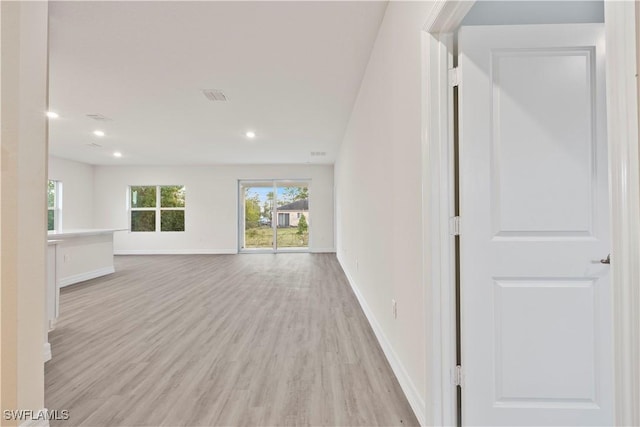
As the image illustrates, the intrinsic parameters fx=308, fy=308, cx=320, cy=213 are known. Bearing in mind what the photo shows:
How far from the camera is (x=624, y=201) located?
0.59 metres

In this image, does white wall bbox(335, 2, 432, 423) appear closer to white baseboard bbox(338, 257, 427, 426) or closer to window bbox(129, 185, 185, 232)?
white baseboard bbox(338, 257, 427, 426)

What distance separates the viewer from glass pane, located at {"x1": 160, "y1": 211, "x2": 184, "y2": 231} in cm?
927

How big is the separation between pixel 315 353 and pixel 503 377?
136cm

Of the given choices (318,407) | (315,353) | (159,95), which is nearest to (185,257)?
(159,95)

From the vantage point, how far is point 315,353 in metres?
2.39

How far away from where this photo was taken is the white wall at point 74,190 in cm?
815

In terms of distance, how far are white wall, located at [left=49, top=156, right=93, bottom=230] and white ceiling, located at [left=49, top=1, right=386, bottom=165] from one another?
9.96 feet

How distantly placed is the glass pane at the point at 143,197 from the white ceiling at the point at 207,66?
368 cm

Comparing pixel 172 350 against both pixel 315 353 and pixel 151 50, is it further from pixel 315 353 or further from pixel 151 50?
pixel 151 50

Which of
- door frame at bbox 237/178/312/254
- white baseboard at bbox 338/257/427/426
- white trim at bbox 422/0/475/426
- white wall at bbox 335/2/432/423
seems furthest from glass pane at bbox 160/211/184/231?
white trim at bbox 422/0/475/426

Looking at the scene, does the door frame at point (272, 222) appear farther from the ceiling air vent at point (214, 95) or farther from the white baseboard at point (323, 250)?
the ceiling air vent at point (214, 95)

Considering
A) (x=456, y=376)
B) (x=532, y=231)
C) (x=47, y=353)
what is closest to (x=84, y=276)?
(x=47, y=353)

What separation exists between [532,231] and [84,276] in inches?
253

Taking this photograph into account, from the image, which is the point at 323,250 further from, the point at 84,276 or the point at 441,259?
the point at 441,259
